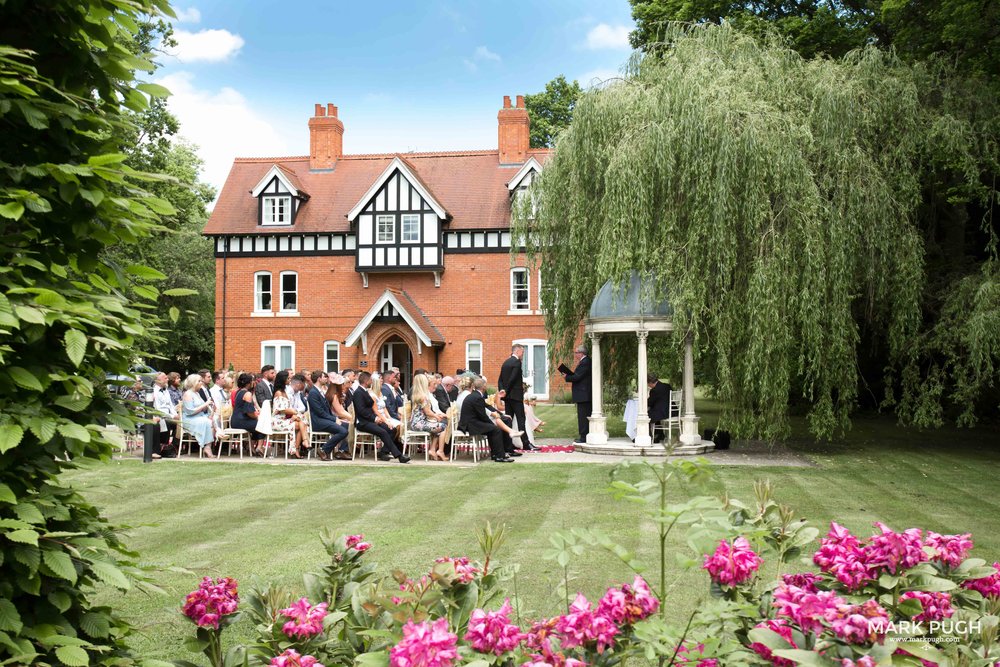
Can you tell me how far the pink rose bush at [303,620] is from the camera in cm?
261

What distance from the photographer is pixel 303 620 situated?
2.63 meters

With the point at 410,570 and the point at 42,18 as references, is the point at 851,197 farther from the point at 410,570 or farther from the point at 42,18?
the point at 42,18

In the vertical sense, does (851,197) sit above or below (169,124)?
below

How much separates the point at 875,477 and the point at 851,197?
498cm

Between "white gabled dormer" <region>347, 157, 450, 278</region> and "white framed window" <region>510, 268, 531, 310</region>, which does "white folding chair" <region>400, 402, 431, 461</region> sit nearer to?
"white framed window" <region>510, 268, 531, 310</region>

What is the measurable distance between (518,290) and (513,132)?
23.5 ft

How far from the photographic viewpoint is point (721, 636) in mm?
2689

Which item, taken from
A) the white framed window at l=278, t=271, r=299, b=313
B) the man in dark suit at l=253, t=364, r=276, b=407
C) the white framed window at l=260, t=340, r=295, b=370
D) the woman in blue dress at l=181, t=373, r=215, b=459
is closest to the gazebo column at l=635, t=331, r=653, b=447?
the man in dark suit at l=253, t=364, r=276, b=407

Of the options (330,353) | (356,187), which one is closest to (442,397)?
(330,353)

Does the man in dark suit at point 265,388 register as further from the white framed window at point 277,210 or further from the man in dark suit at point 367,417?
the white framed window at point 277,210

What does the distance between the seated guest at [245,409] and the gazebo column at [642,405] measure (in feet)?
23.7

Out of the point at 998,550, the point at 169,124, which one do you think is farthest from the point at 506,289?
the point at 998,550

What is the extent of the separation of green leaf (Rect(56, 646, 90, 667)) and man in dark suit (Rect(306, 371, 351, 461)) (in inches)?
502

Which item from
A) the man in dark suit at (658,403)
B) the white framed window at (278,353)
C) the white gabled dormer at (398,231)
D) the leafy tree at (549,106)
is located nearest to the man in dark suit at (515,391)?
the man in dark suit at (658,403)
